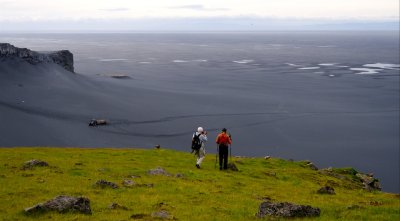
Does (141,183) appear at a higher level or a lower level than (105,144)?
higher

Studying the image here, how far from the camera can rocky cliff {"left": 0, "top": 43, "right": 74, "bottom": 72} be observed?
135 meters

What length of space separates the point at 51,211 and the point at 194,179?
14273 mm

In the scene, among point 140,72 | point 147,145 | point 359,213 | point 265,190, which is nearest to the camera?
point 359,213

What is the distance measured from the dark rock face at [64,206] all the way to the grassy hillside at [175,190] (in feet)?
1.21

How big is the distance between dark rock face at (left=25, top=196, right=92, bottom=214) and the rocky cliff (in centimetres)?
12844

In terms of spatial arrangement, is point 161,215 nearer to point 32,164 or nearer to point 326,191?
point 326,191

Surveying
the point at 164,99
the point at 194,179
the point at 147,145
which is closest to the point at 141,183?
the point at 194,179

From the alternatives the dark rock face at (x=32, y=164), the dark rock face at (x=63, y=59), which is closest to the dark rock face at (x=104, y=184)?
the dark rock face at (x=32, y=164)

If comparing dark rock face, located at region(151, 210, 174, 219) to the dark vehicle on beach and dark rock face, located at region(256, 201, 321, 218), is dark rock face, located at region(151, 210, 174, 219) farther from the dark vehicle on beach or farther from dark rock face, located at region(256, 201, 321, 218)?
the dark vehicle on beach

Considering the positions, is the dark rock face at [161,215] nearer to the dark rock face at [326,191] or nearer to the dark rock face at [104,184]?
the dark rock face at [104,184]

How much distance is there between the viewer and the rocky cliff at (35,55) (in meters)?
135

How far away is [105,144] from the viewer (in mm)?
83500

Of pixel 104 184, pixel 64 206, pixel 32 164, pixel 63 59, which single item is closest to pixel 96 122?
pixel 63 59

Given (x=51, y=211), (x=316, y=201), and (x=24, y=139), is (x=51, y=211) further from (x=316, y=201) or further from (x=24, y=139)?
(x=24, y=139)
